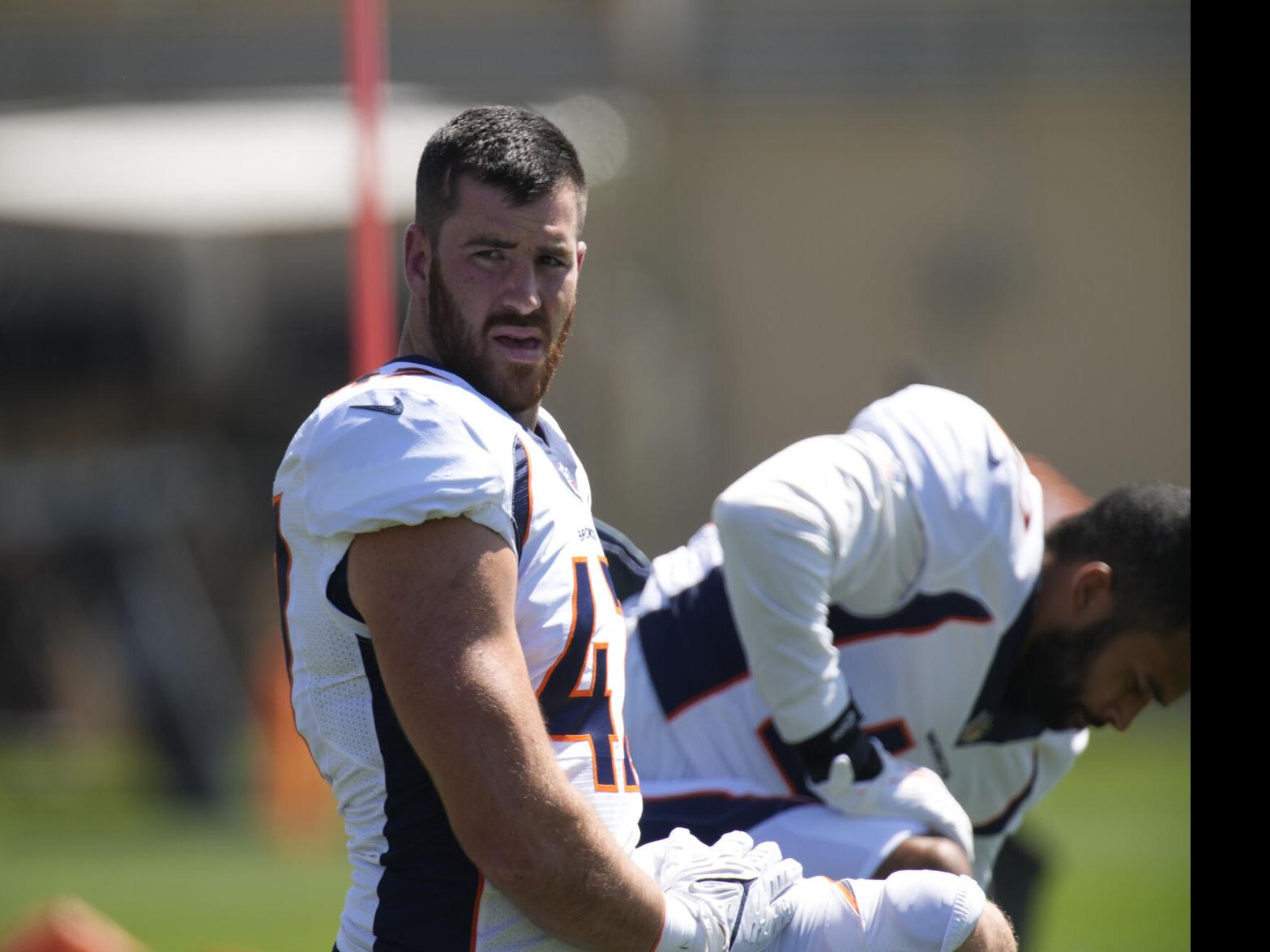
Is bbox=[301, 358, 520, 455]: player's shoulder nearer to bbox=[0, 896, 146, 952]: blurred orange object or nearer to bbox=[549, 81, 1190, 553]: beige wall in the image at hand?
bbox=[0, 896, 146, 952]: blurred orange object

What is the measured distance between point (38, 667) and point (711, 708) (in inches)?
412

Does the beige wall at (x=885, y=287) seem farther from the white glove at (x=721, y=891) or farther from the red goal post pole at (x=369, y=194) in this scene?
the white glove at (x=721, y=891)

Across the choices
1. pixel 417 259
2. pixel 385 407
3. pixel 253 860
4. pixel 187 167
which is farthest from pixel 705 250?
pixel 385 407

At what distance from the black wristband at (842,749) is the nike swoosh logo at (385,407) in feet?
3.90

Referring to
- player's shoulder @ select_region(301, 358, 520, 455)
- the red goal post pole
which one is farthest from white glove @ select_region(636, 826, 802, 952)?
the red goal post pole

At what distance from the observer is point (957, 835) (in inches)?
121

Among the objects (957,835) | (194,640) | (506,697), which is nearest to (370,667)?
(506,697)

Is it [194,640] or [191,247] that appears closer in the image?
[194,640]

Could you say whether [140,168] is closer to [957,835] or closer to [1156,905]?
[1156,905]

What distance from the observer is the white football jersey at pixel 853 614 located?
3.07m

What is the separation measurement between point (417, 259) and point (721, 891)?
104cm

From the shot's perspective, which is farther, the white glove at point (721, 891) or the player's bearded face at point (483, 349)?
the player's bearded face at point (483, 349)

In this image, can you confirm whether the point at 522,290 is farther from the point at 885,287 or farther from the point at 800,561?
the point at 885,287

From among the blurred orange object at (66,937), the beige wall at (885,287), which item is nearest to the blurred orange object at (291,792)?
the blurred orange object at (66,937)
